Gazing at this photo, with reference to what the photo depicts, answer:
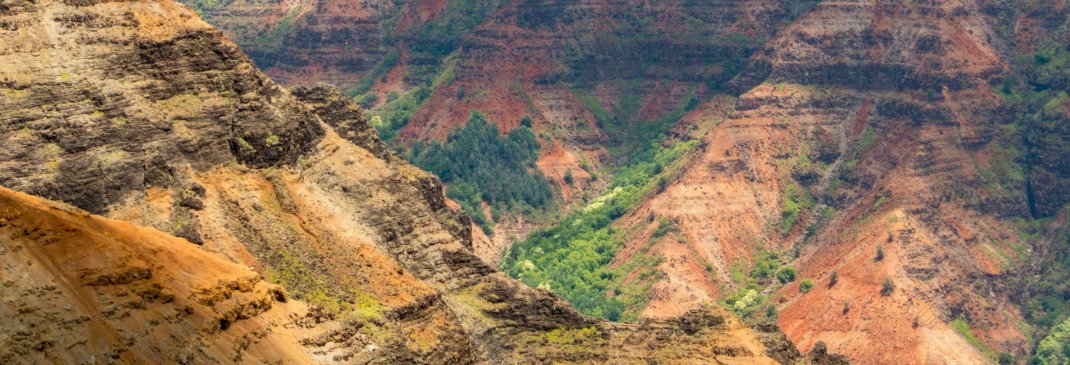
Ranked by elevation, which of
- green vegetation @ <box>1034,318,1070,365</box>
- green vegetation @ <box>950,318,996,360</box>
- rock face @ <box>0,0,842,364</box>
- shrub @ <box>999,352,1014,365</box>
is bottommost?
green vegetation @ <box>1034,318,1070,365</box>

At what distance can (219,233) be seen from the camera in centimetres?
11262

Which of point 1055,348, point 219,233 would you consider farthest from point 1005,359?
point 219,233

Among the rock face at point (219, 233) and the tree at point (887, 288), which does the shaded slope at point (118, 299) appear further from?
the tree at point (887, 288)

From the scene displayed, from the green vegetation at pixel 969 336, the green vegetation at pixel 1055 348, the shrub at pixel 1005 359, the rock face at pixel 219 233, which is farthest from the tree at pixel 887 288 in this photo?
the rock face at pixel 219 233

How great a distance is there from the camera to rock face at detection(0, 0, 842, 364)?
92875mm

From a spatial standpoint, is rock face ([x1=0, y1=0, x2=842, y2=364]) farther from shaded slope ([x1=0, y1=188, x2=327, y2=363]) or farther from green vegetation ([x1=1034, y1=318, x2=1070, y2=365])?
green vegetation ([x1=1034, y1=318, x2=1070, y2=365])

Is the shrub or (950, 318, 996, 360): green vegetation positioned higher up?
(950, 318, 996, 360): green vegetation

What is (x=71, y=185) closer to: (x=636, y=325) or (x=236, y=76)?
(x=236, y=76)

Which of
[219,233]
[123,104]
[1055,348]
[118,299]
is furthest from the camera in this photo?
[1055,348]

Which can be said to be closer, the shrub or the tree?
the shrub

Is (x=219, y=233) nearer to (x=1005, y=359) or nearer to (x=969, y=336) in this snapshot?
(x=969, y=336)

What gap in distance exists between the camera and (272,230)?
116250 mm

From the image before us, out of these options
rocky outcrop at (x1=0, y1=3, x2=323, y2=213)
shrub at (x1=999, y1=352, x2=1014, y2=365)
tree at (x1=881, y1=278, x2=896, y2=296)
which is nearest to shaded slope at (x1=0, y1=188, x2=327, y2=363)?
rocky outcrop at (x1=0, y1=3, x2=323, y2=213)

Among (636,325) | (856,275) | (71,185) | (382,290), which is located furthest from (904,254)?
(71,185)
